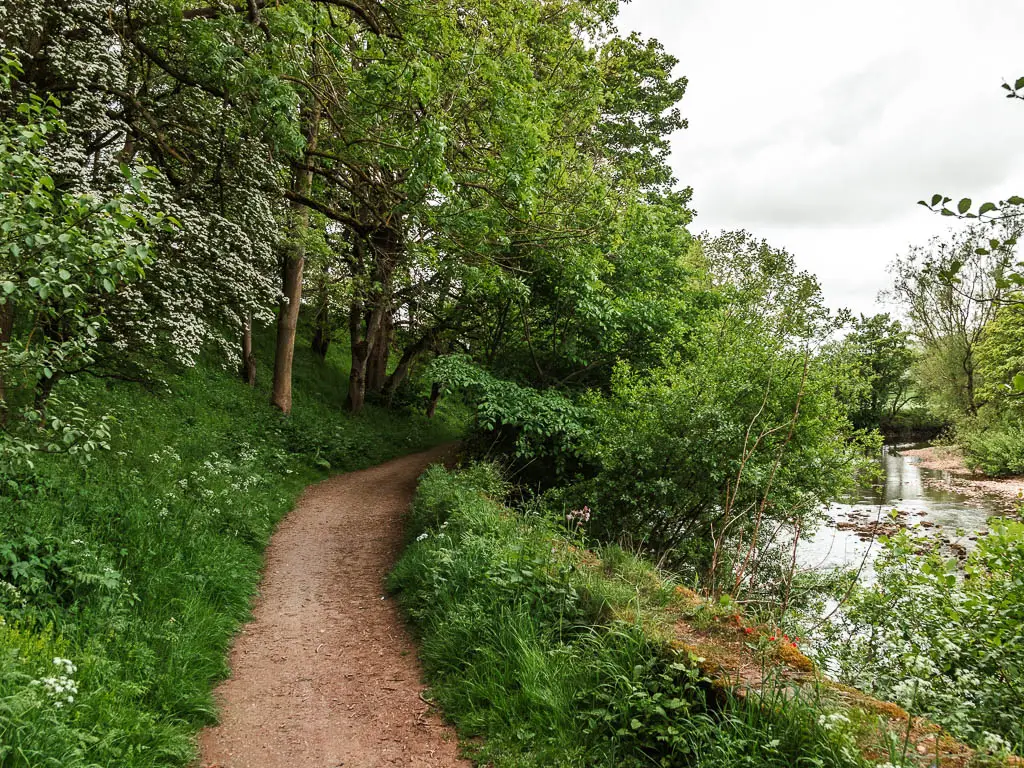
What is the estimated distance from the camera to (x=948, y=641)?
396cm

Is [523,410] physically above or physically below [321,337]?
below

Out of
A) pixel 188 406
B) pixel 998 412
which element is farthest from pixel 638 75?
pixel 998 412

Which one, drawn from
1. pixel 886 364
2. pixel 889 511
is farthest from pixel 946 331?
pixel 889 511

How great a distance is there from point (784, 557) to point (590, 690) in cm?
709

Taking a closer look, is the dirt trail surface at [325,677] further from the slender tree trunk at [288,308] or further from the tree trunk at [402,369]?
the tree trunk at [402,369]

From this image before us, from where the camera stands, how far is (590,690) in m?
3.89

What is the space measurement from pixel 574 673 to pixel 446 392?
25.3 ft

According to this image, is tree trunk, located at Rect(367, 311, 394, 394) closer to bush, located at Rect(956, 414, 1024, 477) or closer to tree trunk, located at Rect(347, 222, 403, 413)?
tree trunk, located at Rect(347, 222, 403, 413)

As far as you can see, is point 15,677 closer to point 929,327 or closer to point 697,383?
point 697,383

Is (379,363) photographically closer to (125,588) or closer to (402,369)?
(402,369)

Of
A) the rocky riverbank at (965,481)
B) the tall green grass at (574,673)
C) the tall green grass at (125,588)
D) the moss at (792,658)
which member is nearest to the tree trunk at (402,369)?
the tall green grass at (125,588)

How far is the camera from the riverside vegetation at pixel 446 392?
3.56 m

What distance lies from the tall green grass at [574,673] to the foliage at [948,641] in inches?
33.1

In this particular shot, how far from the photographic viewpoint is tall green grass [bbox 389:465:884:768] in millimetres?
3170
